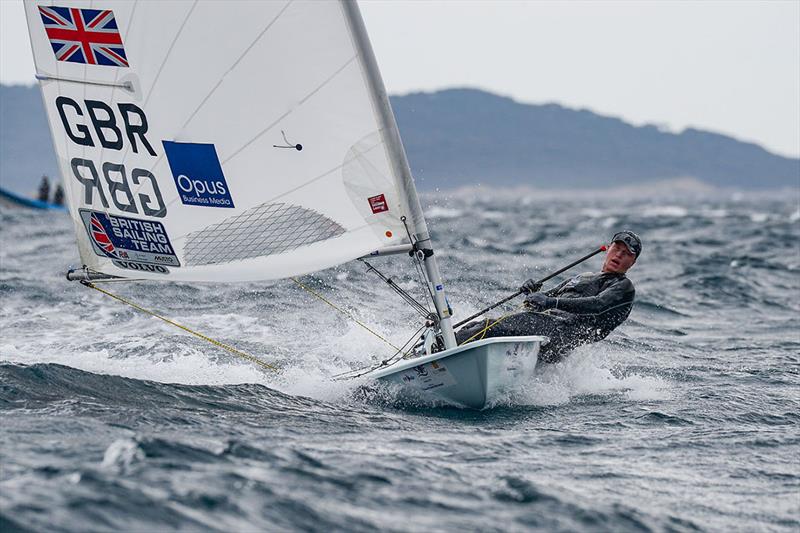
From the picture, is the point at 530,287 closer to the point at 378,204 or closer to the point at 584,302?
the point at 584,302

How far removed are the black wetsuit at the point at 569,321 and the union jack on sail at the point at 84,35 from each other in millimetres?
3450

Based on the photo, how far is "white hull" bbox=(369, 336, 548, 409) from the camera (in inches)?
270

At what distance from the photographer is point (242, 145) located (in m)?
6.81

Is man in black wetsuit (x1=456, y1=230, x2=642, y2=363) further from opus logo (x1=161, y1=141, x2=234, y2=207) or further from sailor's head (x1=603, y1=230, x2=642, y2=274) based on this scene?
opus logo (x1=161, y1=141, x2=234, y2=207)

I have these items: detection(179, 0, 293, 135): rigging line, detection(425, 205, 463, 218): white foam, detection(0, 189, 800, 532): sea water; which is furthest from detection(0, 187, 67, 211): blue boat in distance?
detection(179, 0, 293, 135): rigging line

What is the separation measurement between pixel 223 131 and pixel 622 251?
3470mm

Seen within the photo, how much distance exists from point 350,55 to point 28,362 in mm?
3885

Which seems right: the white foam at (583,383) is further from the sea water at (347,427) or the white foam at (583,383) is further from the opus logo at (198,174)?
the opus logo at (198,174)

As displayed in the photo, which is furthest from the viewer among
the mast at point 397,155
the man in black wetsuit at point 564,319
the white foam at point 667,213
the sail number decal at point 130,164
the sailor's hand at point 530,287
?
the white foam at point 667,213

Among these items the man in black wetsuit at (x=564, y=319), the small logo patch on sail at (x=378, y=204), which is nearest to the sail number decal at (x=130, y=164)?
the small logo patch on sail at (x=378, y=204)

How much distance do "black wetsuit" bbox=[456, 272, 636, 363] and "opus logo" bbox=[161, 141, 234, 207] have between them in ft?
7.45

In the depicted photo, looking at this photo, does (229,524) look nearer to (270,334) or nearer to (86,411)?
(86,411)

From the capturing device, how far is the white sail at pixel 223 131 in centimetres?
657

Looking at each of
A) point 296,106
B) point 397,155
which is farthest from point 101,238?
point 397,155
